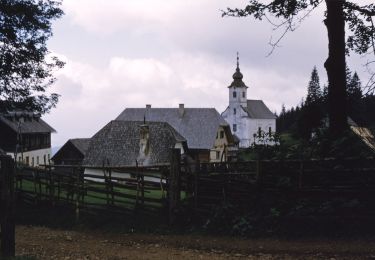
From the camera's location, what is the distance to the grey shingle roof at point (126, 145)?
122ft

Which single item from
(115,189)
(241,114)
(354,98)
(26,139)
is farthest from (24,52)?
(241,114)

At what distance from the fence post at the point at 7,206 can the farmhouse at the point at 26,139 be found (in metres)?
38.3

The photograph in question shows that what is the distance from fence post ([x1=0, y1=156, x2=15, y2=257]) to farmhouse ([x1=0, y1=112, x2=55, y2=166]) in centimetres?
3826

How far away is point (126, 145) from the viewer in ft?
124

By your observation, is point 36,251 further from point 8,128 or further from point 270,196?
point 8,128

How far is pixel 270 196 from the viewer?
13.2 meters

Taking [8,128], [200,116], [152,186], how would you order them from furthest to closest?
1. [200,116]
2. [8,128]
3. [152,186]

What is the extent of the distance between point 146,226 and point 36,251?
359 centimetres

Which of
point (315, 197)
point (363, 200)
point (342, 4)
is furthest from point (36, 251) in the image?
point (342, 4)

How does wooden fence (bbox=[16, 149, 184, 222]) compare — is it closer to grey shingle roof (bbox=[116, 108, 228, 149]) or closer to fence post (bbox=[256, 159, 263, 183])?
fence post (bbox=[256, 159, 263, 183])

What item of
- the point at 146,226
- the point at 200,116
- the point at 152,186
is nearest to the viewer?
the point at 146,226

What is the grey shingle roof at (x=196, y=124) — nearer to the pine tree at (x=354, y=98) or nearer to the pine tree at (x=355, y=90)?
the pine tree at (x=354, y=98)

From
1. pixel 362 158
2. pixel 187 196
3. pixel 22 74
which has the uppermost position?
pixel 22 74

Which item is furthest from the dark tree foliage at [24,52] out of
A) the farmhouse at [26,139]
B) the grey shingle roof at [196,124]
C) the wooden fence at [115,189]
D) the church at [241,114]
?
the church at [241,114]
